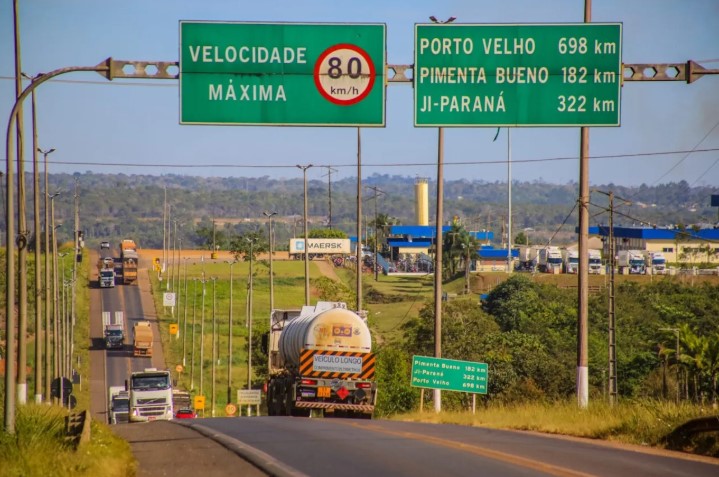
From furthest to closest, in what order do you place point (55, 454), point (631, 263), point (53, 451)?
point (631, 263) < point (53, 451) < point (55, 454)

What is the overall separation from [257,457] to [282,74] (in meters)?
7.41

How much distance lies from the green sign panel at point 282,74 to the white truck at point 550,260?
11345 centimetres

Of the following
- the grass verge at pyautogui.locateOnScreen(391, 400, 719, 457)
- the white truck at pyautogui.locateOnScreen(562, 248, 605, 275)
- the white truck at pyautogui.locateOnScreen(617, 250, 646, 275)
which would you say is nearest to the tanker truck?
the grass verge at pyautogui.locateOnScreen(391, 400, 719, 457)

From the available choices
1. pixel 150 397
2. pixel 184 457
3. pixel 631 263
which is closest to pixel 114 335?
pixel 150 397

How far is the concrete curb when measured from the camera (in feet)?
49.0

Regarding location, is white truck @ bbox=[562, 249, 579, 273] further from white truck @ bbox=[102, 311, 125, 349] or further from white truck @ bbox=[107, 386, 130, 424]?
white truck @ bbox=[107, 386, 130, 424]

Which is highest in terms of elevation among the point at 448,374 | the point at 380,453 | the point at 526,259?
the point at 380,453

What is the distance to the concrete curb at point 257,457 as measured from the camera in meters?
14.9

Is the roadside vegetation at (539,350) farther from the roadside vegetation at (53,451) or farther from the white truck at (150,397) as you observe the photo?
the white truck at (150,397)

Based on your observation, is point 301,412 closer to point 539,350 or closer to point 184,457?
point 184,457

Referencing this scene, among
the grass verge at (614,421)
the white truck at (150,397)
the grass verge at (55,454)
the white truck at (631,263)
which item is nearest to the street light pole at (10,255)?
the grass verge at (55,454)

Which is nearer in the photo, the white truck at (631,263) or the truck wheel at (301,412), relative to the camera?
the truck wheel at (301,412)

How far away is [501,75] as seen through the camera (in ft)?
67.6

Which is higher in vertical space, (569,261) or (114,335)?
(569,261)
